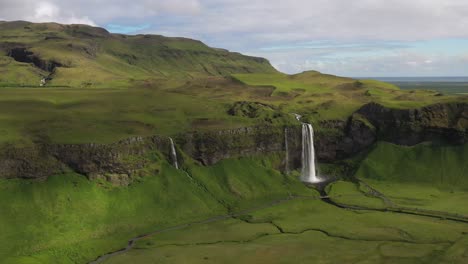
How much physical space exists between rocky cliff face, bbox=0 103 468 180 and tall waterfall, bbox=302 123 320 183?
6.66 ft

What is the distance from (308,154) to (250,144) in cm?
2651

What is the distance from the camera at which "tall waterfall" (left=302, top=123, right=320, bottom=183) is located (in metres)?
184

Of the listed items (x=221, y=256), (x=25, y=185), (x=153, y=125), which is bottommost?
(x=221, y=256)

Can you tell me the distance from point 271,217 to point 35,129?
3048 inches

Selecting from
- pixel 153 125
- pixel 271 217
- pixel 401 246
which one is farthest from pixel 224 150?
pixel 401 246

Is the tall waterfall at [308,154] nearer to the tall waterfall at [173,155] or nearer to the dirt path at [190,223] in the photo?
the dirt path at [190,223]

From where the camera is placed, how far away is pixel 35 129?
146125mm

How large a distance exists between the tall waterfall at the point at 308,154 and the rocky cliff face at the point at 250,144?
79.9 inches

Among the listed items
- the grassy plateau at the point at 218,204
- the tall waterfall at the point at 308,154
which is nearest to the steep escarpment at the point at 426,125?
the grassy plateau at the point at 218,204

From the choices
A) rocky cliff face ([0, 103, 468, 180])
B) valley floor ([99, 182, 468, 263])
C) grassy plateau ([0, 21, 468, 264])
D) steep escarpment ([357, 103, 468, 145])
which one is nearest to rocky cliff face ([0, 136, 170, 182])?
rocky cliff face ([0, 103, 468, 180])

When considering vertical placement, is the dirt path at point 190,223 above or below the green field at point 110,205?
below

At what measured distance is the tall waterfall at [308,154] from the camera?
184m

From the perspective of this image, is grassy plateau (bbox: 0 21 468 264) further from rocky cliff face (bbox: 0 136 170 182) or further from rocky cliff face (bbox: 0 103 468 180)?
rocky cliff face (bbox: 0 103 468 180)

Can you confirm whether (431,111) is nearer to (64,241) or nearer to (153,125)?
(153,125)
